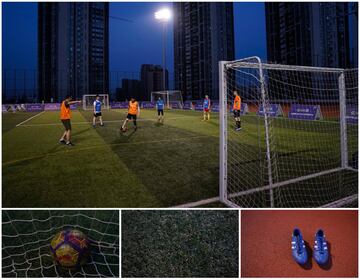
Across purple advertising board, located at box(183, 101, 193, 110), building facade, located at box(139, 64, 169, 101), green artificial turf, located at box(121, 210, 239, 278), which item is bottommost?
green artificial turf, located at box(121, 210, 239, 278)

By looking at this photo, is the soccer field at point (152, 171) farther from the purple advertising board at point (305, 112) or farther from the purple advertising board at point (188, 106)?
the purple advertising board at point (188, 106)

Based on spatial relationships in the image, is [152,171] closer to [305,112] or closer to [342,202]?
[342,202]

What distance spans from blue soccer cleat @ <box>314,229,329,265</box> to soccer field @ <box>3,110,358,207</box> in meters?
0.55

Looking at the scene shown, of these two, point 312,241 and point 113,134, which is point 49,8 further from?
point 312,241

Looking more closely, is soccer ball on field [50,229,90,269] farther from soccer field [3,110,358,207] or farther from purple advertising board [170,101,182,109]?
purple advertising board [170,101,182,109]

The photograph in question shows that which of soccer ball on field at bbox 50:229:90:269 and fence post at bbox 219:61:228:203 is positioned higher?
fence post at bbox 219:61:228:203

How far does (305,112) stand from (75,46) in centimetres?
3498

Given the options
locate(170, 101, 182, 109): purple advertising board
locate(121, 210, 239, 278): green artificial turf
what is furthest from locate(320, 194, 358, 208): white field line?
locate(170, 101, 182, 109): purple advertising board

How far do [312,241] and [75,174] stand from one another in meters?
4.03

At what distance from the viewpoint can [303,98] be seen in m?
15.9

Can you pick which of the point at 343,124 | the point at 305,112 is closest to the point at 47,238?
the point at 343,124

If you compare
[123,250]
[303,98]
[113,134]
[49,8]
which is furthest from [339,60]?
[49,8]

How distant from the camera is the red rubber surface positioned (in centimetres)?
378

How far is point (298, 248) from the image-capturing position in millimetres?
3826
